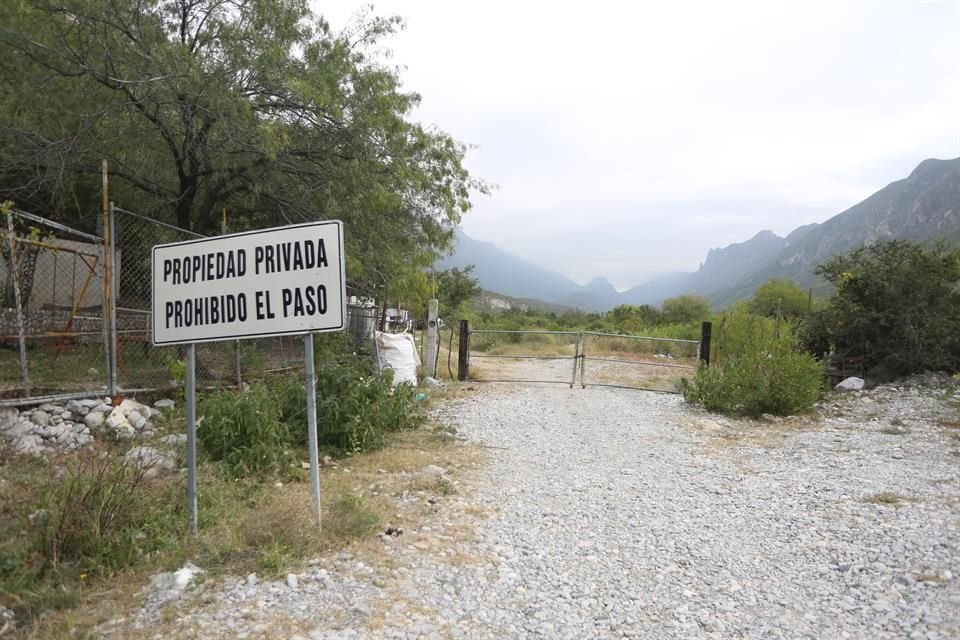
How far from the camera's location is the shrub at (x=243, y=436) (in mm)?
5090

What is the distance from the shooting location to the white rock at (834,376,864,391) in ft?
40.7

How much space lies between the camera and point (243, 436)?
5289mm

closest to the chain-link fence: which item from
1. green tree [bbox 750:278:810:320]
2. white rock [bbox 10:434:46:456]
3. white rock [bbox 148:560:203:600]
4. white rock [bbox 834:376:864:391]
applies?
white rock [bbox 10:434:46:456]

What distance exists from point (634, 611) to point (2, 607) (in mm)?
3102

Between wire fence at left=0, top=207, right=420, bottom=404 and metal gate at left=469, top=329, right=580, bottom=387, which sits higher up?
wire fence at left=0, top=207, right=420, bottom=404

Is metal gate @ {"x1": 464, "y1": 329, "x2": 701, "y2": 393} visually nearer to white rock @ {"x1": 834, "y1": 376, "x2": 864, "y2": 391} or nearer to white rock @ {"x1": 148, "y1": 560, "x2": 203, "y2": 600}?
white rock @ {"x1": 834, "y1": 376, "x2": 864, "y2": 391}

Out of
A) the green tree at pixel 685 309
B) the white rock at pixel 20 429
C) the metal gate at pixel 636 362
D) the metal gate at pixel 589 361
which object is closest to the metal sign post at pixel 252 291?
the white rock at pixel 20 429

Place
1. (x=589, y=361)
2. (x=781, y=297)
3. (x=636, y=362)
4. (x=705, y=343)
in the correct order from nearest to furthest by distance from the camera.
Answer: (x=636, y=362)
(x=705, y=343)
(x=589, y=361)
(x=781, y=297)

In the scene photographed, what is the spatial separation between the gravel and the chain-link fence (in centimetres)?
536

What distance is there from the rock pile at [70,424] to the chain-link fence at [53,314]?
760 mm

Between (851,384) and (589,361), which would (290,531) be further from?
(589,361)

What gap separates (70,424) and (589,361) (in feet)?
53.8

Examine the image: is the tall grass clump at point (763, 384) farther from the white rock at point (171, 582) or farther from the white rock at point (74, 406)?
the white rock at point (74, 406)

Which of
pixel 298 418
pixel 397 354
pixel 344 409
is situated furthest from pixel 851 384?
pixel 298 418
